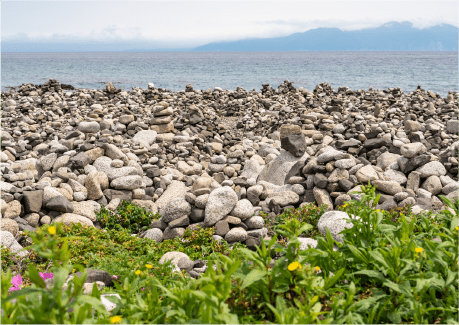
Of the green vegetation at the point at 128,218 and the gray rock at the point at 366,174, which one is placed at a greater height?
the gray rock at the point at 366,174

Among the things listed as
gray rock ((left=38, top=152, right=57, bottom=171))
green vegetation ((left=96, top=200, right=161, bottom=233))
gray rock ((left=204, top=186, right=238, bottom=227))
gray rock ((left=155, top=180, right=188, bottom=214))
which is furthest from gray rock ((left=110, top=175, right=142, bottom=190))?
gray rock ((left=204, top=186, right=238, bottom=227))

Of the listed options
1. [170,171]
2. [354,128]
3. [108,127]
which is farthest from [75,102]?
[354,128]

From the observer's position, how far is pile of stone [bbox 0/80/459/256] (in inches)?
263

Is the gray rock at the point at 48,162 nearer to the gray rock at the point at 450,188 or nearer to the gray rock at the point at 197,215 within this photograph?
the gray rock at the point at 197,215

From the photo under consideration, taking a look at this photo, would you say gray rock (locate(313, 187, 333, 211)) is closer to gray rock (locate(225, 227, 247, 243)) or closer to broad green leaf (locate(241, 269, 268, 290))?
gray rock (locate(225, 227, 247, 243))

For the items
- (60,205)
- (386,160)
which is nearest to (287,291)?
(60,205)

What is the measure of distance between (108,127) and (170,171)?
3.36 metres

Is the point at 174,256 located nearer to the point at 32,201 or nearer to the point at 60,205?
the point at 60,205

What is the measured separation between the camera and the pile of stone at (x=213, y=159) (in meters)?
6.69

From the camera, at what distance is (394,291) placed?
2.60 metres

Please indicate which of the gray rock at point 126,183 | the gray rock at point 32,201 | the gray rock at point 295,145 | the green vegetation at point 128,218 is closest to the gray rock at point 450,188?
the gray rock at point 295,145

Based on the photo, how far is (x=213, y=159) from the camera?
10305mm

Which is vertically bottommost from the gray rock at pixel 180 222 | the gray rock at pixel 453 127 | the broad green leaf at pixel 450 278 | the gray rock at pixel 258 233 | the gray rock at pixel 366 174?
the gray rock at pixel 258 233

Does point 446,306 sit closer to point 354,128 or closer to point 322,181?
point 322,181
